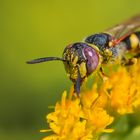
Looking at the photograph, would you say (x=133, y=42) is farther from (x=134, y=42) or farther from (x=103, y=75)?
(x=103, y=75)

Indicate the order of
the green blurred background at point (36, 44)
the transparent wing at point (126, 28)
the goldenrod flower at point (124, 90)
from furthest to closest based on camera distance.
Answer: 1. the green blurred background at point (36, 44)
2. the transparent wing at point (126, 28)
3. the goldenrod flower at point (124, 90)

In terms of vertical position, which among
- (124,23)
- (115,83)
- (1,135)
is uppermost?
(124,23)

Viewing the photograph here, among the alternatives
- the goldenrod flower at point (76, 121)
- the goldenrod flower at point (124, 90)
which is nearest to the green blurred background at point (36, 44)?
the goldenrod flower at point (124, 90)

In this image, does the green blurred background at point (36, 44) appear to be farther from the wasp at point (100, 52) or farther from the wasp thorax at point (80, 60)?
the wasp thorax at point (80, 60)

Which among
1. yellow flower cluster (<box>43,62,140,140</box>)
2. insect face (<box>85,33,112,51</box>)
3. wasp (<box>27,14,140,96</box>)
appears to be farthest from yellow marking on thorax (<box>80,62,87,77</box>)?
insect face (<box>85,33,112,51</box>)

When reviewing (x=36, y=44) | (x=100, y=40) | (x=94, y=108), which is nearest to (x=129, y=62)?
(x=100, y=40)

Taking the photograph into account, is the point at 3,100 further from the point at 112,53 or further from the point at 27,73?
the point at 112,53

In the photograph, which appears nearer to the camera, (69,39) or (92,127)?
(92,127)

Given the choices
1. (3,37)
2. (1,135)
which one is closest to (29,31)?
(3,37)
